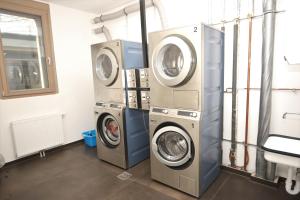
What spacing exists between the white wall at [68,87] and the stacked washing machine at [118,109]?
947mm

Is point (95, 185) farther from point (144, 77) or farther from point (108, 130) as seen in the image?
point (144, 77)

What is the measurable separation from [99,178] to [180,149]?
3.77 feet

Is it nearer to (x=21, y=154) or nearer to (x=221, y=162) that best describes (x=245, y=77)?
(x=221, y=162)

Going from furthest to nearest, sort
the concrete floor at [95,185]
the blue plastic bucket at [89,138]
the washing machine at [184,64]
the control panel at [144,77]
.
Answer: the blue plastic bucket at [89,138]
the control panel at [144,77]
the concrete floor at [95,185]
the washing machine at [184,64]

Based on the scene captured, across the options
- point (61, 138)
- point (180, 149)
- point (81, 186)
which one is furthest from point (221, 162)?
point (61, 138)

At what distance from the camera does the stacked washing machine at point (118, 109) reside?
250 centimetres

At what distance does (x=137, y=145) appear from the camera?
2764 mm

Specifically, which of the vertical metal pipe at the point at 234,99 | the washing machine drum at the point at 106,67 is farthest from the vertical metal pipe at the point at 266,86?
the washing machine drum at the point at 106,67

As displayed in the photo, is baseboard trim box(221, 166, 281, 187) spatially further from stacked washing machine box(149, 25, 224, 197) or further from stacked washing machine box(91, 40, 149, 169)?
stacked washing machine box(91, 40, 149, 169)

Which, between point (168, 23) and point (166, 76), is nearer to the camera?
point (166, 76)

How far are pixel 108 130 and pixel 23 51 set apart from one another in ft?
6.03

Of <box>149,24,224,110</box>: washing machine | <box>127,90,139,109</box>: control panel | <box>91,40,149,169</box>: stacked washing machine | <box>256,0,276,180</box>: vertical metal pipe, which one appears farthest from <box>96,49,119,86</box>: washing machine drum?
<box>256,0,276,180</box>: vertical metal pipe

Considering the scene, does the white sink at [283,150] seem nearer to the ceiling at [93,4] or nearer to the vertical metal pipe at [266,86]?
the vertical metal pipe at [266,86]

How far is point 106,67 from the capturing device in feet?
9.22
